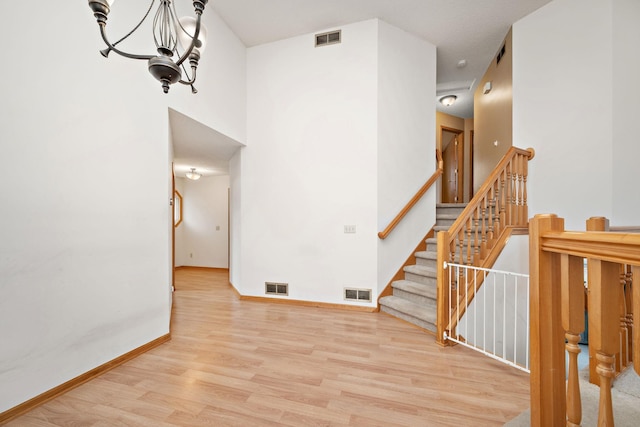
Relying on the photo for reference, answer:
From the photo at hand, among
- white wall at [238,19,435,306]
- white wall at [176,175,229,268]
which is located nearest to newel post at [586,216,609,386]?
white wall at [238,19,435,306]

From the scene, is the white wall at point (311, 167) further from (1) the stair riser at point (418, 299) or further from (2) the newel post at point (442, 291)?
(2) the newel post at point (442, 291)

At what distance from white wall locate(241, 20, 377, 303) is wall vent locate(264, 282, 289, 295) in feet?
0.27

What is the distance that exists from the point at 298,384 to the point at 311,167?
2592mm

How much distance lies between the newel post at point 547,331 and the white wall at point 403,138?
2.54 meters

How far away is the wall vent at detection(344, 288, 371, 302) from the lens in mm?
3453

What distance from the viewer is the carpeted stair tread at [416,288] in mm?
3086

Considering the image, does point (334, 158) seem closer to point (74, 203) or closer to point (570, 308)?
point (74, 203)

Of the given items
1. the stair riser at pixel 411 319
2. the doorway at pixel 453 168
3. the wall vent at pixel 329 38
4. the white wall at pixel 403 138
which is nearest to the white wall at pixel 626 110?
the white wall at pixel 403 138

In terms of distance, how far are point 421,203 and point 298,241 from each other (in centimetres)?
188

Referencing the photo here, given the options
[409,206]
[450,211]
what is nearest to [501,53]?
[450,211]

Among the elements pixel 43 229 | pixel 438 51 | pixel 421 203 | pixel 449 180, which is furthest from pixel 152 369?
pixel 449 180

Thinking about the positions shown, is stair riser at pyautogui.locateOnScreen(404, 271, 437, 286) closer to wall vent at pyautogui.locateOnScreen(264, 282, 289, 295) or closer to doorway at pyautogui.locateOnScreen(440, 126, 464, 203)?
wall vent at pyautogui.locateOnScreen(264, 282, 289, 295)

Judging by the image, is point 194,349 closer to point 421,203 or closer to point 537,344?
point 537,344

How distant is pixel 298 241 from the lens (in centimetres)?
377
